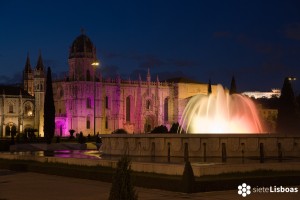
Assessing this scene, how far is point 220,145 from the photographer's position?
67.0ft

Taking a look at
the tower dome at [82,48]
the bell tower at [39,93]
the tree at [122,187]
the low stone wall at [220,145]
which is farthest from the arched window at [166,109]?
the tree at [122,187]

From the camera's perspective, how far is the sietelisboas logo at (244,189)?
12250 millimetres

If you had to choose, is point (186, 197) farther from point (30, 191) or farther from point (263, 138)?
point (263, 138)

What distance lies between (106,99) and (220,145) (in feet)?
205

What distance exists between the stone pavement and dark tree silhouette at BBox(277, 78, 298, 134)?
20.7 metres

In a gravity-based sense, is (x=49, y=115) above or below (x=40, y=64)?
below

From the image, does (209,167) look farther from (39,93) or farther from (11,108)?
(39,93)

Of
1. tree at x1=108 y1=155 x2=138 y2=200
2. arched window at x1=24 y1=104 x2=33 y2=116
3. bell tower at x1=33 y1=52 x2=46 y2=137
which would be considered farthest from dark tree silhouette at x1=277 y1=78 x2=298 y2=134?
arched window at x1=24 y1=104 x2=33 y2=116

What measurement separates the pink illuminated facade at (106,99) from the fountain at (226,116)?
128 feet

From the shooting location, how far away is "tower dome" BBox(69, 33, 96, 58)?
81.1 m

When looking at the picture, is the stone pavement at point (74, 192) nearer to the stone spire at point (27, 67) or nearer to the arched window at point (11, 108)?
the arched window at point (11, 108)

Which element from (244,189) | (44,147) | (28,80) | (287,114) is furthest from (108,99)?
(244,189)

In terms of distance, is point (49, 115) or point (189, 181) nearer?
point (189, 181)

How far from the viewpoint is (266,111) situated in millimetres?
99625
